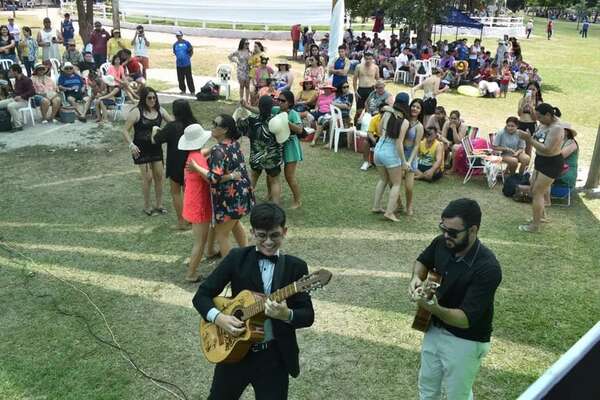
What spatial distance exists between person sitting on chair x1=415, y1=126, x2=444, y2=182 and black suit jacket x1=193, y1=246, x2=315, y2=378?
6.83 meters

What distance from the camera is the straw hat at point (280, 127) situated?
715 centimetres

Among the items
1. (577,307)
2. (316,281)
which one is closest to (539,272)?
(577,307)

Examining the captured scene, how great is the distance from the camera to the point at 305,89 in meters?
12.5

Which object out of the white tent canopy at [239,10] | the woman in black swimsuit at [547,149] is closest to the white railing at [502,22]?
the white tent canopy at [239,10]

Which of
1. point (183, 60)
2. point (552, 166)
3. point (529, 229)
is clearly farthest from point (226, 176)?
point (183, 60)

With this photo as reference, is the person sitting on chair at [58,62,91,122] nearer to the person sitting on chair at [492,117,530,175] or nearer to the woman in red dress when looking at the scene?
the woman in red dress

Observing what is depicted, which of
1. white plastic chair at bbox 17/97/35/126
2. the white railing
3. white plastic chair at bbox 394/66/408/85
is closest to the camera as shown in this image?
white plastic chair at bbox 17/97/35/126

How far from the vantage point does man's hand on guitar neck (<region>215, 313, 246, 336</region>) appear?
9.62 feet

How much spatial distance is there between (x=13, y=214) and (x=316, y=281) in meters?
6.45

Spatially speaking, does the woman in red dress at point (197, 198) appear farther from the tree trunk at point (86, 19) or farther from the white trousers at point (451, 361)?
the tree trunk at point (86, 19)

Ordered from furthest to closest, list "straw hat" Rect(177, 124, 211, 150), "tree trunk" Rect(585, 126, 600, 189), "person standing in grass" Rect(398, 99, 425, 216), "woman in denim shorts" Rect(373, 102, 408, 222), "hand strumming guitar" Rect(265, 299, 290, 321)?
"tree trunk" Rect(585, 126, 600, 189), "person standing in grass" Rect(398, 99, 425, 216), "woman in denim shorts" Rect(373, 102, 408, 222), "straw hat" Rect(177, 124, 211, 150), "hand strumming guitar" Rect(265, 299, 290, 321)

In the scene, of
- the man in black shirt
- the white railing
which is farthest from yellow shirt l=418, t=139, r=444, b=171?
the white railing

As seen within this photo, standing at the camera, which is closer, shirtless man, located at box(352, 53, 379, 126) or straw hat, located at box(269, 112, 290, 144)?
straw hat, located at box(269, 112, 290, 144)

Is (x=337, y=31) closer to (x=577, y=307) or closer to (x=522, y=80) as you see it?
(x=522, y=80)
